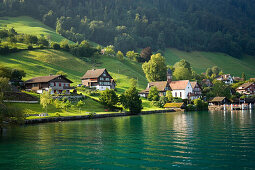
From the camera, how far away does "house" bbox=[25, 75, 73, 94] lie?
9244 centimetres

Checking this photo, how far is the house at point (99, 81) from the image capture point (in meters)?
116

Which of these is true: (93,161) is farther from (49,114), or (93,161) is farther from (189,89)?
(189,89)

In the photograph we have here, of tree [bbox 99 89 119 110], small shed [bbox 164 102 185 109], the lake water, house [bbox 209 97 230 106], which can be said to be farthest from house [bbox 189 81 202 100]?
the lake water

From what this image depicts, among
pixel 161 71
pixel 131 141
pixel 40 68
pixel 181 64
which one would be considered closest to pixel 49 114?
pixel 131 141

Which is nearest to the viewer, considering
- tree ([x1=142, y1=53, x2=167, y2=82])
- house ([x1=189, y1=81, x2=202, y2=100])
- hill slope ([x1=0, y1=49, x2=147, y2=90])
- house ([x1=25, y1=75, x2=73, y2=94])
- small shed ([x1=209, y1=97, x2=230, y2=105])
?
house ([x1=25, y1=75, x2=73, y2=94])

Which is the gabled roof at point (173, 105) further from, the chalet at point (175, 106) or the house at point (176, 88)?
the house at point (176, 88)

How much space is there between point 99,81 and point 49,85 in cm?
2803

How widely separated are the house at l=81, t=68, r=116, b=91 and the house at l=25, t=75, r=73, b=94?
20.8 metres

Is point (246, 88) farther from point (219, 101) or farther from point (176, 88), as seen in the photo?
point (176, 88)

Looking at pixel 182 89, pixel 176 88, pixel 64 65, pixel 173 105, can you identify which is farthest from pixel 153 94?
pixel 64 65

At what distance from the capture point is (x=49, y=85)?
92188 mm

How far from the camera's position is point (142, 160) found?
A: 25094mm

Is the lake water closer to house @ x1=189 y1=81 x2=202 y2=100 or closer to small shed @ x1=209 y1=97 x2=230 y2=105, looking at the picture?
small shed @ x1=209 y1=97 x2=230 y2=105

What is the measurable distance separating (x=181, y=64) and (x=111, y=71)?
43.4 meters
